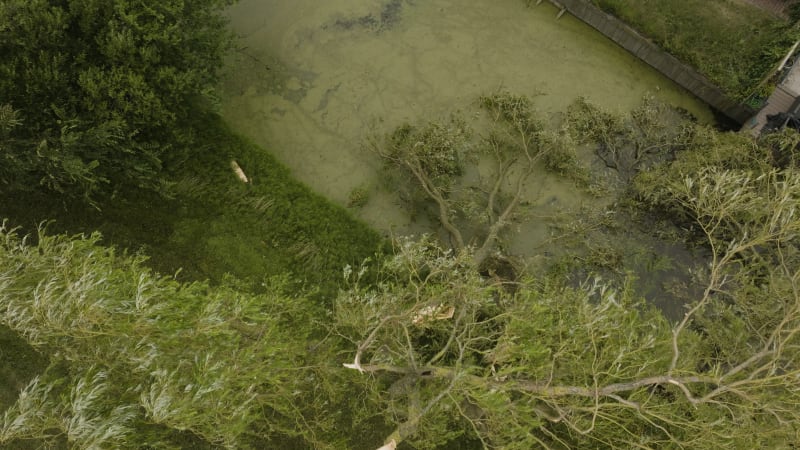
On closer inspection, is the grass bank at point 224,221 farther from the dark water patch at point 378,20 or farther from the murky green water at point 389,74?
the dark water patch at point 378,20

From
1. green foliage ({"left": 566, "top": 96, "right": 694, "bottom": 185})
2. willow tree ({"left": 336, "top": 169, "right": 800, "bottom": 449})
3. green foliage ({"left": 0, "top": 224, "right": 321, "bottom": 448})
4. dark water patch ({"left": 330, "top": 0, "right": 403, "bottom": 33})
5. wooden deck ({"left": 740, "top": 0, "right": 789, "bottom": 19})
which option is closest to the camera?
green foliage ({"left": 0, "top": 224, "right": 321, "bottom": 448})

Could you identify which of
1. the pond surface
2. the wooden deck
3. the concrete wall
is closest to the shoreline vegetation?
the pond surface

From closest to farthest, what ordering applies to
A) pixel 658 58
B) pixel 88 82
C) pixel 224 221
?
pixel 88 82 → pixel 224 221 → pixel 658 58

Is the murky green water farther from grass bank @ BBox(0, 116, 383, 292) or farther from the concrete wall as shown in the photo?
grass bank @ BBox(0, 116, 383, 292)

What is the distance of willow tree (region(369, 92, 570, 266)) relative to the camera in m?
9.71

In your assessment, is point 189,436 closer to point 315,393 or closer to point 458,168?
point 315,393

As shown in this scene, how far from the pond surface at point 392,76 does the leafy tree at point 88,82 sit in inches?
81.1

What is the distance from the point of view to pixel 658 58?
10875 mm

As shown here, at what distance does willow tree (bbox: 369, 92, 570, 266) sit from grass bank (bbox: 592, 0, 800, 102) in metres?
3.26

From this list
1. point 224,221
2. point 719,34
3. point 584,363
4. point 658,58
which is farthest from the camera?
point 719,34

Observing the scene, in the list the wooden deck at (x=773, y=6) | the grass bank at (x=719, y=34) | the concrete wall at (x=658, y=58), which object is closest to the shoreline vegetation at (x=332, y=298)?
the concrete wall at (x=658, y=58)

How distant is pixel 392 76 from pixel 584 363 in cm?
678

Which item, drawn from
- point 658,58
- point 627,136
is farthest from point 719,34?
point 627,136

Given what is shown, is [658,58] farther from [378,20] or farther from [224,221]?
[224,221]
